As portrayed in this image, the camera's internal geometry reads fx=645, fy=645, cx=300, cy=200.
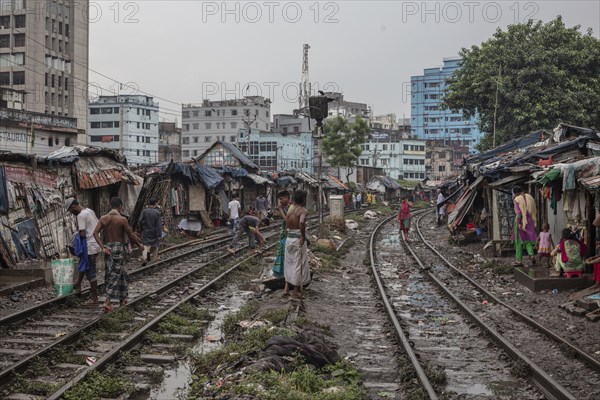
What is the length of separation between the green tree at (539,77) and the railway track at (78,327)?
23.6m

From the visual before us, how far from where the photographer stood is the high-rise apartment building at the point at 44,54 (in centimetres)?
7044

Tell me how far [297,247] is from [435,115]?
106m

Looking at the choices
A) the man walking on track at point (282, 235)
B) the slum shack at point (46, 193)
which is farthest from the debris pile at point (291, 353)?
the slum shack at point (46, 193)

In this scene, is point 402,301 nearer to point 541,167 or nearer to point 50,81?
point 541,167

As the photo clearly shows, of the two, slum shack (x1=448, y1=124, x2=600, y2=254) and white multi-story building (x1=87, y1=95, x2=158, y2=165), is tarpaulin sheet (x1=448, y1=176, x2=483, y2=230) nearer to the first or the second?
slum shack (x1=448, y1=124, x2=600, y2=254)

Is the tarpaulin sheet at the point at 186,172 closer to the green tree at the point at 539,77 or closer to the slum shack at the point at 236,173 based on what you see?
the slum shack at the point at 236,173

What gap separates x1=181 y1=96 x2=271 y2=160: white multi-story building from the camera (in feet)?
341

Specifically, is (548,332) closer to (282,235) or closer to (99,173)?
(282,235)

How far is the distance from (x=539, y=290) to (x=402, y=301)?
2818 mm

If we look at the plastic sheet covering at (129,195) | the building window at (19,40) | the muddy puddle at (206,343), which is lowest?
the muddy puddle at (206,343)

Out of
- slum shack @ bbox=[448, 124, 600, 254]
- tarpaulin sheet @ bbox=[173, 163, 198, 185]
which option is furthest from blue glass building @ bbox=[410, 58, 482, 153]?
slum shack @ bbox=[448, 124, 600, 254]

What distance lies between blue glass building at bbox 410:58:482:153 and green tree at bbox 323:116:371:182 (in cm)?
5176

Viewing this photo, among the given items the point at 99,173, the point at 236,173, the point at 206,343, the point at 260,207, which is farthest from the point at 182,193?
the point at 206,343

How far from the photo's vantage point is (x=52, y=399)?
237 inches
